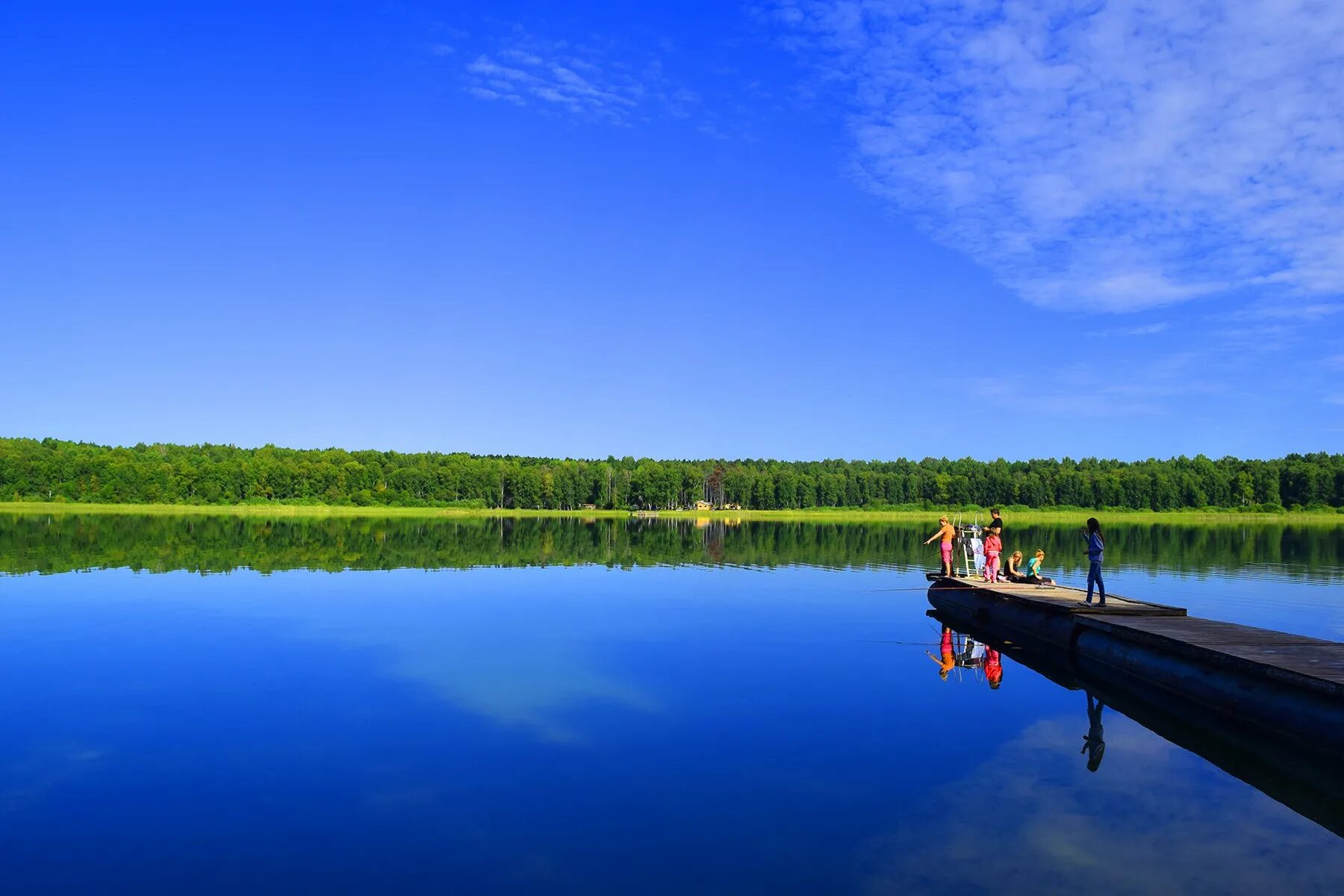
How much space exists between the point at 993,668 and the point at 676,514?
6386 inches

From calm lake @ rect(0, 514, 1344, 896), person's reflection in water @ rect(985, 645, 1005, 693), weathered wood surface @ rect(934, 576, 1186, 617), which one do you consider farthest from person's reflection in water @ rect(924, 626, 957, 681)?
weathered wood surface @ rect(934, 576, 1186, 617)

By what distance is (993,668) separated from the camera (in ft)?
71.1

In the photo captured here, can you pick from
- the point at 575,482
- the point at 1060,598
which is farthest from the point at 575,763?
the point at 575,482

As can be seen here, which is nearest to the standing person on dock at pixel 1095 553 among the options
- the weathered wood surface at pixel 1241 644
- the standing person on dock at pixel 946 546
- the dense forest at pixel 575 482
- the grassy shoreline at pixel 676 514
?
the weathered wood surface at pixel 1241 644

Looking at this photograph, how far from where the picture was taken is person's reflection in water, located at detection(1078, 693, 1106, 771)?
13.5 metres

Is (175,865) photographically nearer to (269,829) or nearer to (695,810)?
(269,829)

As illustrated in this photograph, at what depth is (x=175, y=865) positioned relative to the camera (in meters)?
9.01

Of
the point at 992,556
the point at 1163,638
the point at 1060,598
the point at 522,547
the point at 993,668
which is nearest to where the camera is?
the point at 1163,638

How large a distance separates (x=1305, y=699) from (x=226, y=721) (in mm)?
17077

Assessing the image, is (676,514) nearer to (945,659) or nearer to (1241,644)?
(945,659)

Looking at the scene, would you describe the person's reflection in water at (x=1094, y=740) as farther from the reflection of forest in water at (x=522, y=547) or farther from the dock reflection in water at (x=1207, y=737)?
the reflection of forest in water at (x=522, y=547)

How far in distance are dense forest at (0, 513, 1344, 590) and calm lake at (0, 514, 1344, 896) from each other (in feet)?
56.2

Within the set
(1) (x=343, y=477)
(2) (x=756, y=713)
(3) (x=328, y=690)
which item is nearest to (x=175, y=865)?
(3) (x=328, y=690)

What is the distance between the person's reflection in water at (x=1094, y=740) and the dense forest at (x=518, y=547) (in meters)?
30.1
